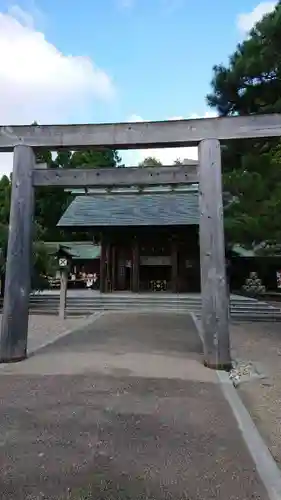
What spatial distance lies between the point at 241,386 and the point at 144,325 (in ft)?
20.5

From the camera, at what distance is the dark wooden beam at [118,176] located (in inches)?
286

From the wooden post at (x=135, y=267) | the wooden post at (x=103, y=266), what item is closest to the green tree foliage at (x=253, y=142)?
the wooden post at (x=135, y=267)

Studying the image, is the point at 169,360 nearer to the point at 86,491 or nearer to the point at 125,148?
the point at 125,148

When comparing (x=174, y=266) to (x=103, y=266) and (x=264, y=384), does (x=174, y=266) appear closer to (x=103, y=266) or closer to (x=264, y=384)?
(x=103, y=266)

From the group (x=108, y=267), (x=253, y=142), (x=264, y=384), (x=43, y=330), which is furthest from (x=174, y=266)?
(x=264, y=384)

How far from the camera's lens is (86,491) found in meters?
2.67

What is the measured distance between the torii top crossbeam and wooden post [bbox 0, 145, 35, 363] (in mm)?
303

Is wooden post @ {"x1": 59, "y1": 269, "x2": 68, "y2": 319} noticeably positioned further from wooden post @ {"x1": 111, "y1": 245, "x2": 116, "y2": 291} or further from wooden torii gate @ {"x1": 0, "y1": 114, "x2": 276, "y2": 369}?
wooden torii gate @ {"x1": 0, "y1": 114, "x2": 276, "y2": 369}

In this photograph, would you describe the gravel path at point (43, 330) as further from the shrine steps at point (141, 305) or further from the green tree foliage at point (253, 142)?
the green tree foliage at point (253, 142)

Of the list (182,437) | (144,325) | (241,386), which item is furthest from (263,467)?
(144,325)

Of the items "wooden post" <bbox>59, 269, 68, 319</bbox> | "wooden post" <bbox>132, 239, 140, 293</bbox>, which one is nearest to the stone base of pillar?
"wooden post" <bbox>59, 269, 68, 319</bbox>

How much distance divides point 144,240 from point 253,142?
13.0 m

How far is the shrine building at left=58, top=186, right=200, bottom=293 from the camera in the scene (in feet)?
68.6

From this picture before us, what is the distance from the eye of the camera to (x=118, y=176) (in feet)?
24.2
